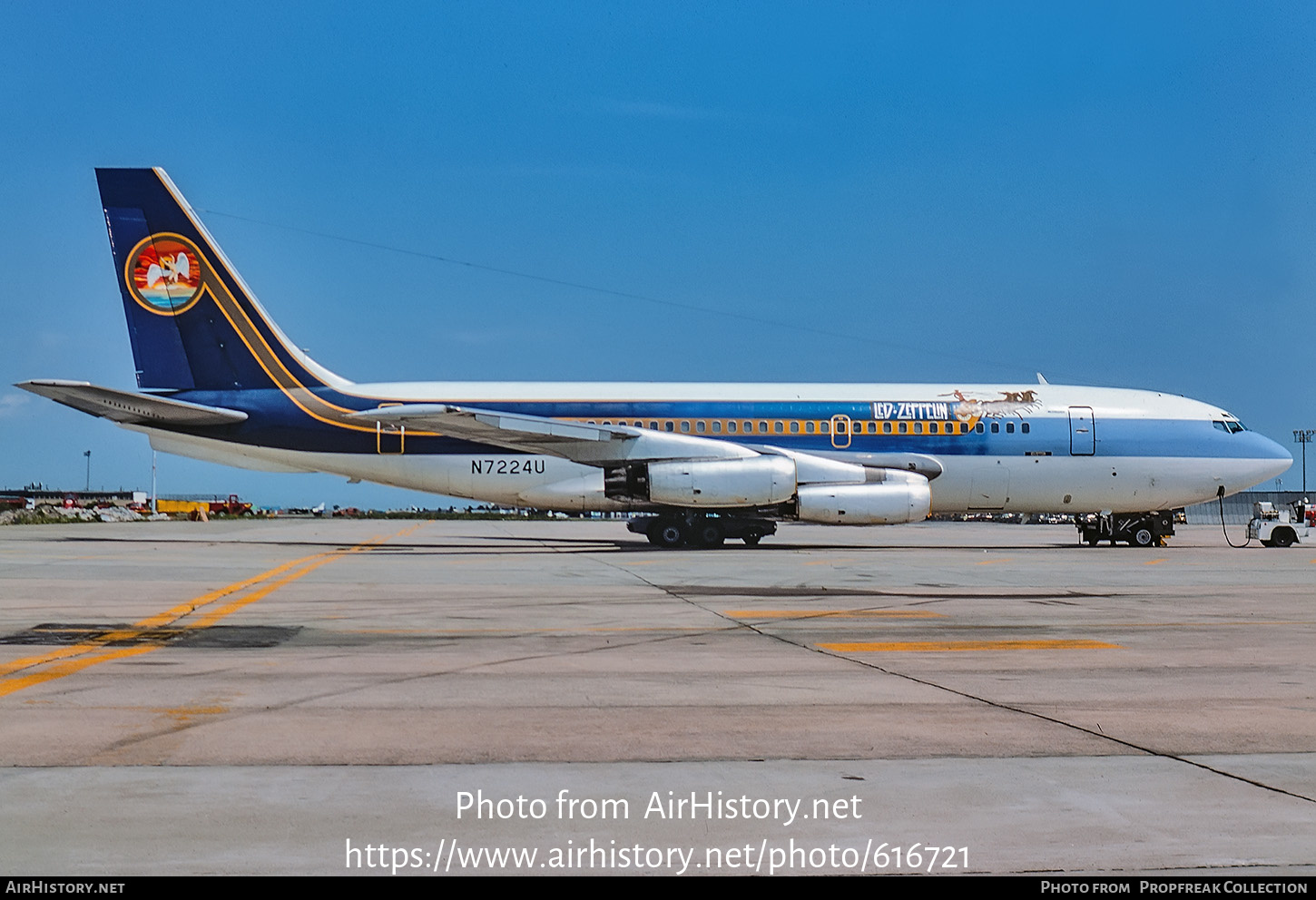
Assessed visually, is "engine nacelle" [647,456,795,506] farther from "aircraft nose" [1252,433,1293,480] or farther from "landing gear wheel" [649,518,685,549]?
"aircraft nose" [1252,433,1293,480]

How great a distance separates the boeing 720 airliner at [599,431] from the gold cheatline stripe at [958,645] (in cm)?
1692

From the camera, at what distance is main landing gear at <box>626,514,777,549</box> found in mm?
29641

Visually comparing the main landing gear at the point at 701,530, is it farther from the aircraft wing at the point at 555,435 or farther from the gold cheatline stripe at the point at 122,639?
the gold cheatline stripe at the point at 122,639

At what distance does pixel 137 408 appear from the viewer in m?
29.2

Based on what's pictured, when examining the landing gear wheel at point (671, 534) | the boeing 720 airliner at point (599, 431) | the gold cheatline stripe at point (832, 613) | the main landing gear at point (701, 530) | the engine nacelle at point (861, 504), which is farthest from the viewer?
the landing gear wheel at point (671, 534)

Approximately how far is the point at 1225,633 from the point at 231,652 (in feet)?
33.2

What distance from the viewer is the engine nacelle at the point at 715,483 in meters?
28.1

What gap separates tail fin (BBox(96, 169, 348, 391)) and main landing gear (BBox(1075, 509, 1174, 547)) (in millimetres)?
23689

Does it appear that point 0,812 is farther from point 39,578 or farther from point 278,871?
point 39,578

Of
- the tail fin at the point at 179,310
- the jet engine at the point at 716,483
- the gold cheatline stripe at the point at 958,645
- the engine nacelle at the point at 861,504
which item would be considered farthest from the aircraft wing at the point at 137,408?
the gold cheatline stripe at the point at 958,645

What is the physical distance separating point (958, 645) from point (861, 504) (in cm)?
1751

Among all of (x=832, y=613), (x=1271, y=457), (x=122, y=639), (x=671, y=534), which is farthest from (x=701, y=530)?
(x=122, y=639)

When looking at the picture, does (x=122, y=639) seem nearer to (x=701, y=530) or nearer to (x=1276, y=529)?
(x=701, y=530)
